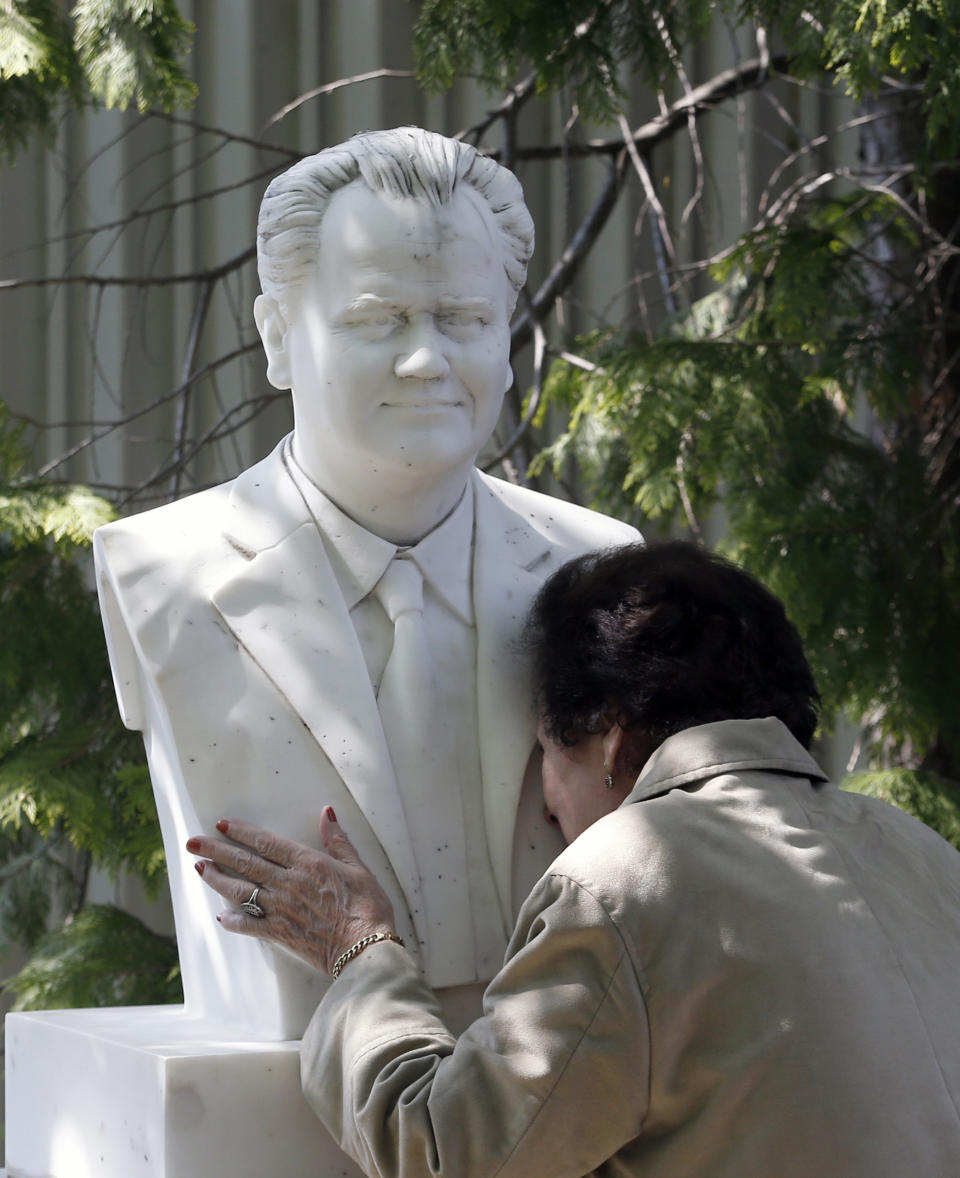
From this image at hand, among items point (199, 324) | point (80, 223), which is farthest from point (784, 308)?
point (80, 223)

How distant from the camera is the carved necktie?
6.35 feet

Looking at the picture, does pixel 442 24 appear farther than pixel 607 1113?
Yes

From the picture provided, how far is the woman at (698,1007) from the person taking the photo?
1.49 m

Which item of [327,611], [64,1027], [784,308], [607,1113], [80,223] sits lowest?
[64,1027]

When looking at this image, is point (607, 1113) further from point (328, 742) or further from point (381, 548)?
point (381, 548)

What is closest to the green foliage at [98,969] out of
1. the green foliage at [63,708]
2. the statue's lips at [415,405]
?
the green foliage at [63,708]

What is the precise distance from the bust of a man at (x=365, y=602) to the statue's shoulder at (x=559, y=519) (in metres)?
0.14

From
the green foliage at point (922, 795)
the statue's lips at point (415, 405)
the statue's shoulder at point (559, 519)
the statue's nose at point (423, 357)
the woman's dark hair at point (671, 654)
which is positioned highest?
the statue's nose at point (423, 357)

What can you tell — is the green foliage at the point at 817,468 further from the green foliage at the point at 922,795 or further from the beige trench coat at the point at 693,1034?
the beige trench coat at the point at 693,1034

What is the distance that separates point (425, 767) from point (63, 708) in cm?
171

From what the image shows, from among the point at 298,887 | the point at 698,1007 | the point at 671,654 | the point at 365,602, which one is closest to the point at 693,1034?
the point at 698,1007

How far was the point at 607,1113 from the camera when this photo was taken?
4.91 feet

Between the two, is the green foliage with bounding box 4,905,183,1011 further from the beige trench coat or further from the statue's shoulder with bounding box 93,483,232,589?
the beige trench coat

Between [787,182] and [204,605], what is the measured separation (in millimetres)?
3656
